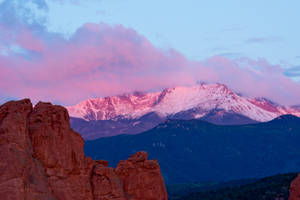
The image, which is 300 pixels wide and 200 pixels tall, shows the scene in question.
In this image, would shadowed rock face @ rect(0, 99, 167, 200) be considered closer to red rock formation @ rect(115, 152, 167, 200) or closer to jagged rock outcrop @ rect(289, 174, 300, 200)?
red rock formation @ rect(115, 152, 167, 200)

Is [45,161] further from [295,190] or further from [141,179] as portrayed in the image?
[295,190]

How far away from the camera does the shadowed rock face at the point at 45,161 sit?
30969 millimetres

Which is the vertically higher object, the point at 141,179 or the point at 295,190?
the point at 141,179

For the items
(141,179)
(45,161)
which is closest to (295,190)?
(141,179)

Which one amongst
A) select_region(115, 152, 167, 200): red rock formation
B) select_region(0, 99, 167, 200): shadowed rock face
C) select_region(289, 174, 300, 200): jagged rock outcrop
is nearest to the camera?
select_region(0, 99, 167, 200): shadowed rock face

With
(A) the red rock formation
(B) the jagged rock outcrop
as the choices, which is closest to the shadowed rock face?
(A) the red rock formation

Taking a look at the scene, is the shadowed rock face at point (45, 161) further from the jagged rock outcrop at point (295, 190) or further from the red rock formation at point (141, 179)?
the jagged rock outcrop at point (295, 190)

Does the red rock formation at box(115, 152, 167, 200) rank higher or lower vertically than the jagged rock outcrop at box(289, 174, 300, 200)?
higher

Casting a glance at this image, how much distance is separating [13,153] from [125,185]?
1233cm

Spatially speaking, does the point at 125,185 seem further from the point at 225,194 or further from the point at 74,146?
the point at 225,194

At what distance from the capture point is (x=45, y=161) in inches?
1346

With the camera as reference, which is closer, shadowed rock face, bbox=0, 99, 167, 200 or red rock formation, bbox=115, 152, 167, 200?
shadowed rock face, bbox=0, 99, 167, 200

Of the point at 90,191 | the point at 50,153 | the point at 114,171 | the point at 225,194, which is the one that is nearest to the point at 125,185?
the point at 114,171

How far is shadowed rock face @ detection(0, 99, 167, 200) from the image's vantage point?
31.0 m
